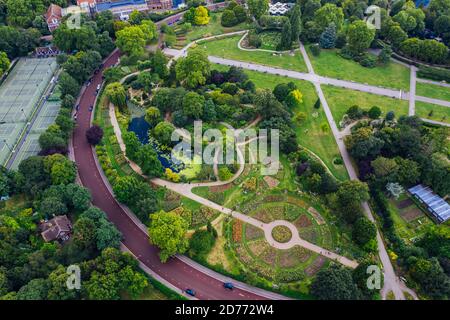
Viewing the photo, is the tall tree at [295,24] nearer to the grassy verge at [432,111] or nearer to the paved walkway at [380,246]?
the paved walkway at [380,246]

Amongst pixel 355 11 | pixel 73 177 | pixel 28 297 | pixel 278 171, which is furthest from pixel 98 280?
pixel 355 11

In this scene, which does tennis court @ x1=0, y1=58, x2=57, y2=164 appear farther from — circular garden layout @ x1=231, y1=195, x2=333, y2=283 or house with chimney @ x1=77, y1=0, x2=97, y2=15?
circular garden layout @ x1=231, y1=195, x2=333, y2=283

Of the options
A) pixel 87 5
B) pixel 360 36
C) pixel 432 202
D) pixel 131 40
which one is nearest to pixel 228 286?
pixel 432 202

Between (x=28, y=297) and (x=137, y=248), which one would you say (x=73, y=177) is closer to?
(x=137, y=248)

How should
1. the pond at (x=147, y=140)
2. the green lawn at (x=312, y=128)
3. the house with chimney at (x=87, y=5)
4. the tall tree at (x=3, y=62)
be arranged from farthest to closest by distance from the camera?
the house with chimney at (x=87, y=5), the tall tree at (x=3, y=62), the green lawn at (x=312, y=128), the pond at (x=147, y=140)

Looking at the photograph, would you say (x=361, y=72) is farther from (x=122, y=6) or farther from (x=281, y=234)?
(x=122, y=6)

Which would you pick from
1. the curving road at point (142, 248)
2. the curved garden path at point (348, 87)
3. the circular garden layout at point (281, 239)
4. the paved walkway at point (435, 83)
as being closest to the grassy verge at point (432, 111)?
the curved garden path at point (348, 87)

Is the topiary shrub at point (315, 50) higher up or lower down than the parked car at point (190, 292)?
higher up
